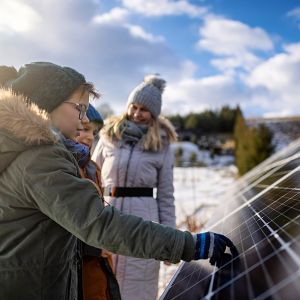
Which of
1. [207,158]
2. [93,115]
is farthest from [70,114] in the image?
[207,158]

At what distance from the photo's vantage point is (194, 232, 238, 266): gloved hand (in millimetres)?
1464

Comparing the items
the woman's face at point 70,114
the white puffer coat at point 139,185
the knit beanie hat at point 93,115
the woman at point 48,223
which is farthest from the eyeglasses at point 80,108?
the white puffer coat at point 139,185

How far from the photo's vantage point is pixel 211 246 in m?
1.47

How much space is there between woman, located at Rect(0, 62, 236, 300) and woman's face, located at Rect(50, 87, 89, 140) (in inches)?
9.7

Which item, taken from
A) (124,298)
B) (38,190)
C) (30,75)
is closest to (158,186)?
(124,298)

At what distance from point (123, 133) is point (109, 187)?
54 centimetres

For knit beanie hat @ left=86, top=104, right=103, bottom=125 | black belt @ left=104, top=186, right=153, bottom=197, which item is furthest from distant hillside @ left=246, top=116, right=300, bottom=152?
knit beanie hat @ left=86, top=104, right=103, bottom=125

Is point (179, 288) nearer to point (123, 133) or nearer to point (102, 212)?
point (102, 212)

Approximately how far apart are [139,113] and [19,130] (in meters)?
2.25

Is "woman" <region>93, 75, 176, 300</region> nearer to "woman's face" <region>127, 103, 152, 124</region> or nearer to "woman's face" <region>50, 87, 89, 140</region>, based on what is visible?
"woman's face" <region>127, 103, 152, 124</region>

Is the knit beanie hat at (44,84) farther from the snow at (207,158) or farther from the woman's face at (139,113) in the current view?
the snow at (207,158)

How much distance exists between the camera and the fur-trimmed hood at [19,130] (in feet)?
4.99

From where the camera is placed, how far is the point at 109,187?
11.7ft

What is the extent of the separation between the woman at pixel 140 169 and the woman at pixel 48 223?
1.60m
